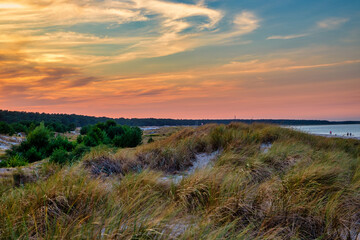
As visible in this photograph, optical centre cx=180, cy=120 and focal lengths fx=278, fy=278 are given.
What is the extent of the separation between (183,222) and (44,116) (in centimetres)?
12103

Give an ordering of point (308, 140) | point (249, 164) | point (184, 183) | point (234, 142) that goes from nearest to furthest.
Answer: point (184, 183) → point (249, 164) → point (234, 142) → point (308, 140)

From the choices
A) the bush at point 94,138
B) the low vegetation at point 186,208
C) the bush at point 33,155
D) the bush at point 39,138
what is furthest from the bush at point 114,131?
the low vegetation at point 186,208

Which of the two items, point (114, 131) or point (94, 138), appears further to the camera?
point (114, 131)

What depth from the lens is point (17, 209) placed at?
12.0ft

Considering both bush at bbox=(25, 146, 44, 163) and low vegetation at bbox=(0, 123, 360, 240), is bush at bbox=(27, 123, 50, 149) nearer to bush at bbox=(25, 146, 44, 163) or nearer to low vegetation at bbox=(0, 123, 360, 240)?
bush at bbox=(25, 146, 44, 163)

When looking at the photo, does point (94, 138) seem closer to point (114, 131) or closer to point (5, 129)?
point (114, 131)

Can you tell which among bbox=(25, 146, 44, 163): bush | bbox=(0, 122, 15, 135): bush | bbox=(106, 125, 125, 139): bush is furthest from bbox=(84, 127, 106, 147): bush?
bbox=(0, 122, 15, 135): bush

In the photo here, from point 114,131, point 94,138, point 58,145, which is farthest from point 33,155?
point 114,131

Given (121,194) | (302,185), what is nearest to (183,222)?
(121,194)

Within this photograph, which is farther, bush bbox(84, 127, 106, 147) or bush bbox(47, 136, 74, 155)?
bush bbox(84, 127, 106, 147)

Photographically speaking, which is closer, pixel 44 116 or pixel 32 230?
pixel 32 230

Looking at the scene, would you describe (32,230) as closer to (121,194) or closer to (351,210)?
(121,194)

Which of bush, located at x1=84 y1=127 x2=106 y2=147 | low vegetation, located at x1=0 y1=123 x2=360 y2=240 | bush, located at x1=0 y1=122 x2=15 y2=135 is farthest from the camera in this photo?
bush, located at x1=0 y1=122 x2=15 y2=135

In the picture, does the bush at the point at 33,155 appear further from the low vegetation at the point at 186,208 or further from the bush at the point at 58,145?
the low vegetation at the point at 186,208
